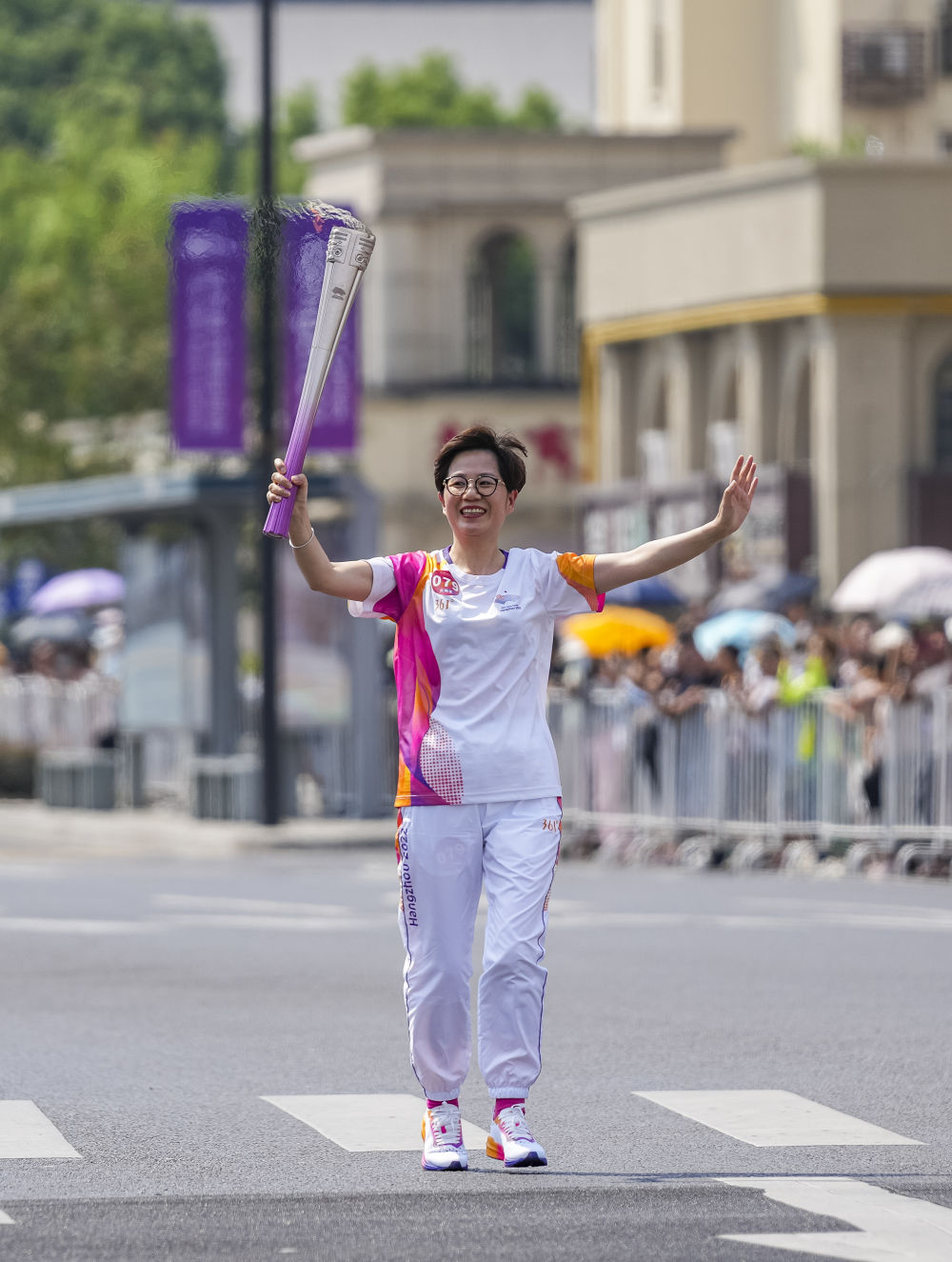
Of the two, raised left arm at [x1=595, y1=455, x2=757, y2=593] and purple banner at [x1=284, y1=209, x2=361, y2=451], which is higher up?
purple banner at [x1=284, y1=209, x2=361, y2=451]

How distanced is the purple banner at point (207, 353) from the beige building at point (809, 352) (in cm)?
1199

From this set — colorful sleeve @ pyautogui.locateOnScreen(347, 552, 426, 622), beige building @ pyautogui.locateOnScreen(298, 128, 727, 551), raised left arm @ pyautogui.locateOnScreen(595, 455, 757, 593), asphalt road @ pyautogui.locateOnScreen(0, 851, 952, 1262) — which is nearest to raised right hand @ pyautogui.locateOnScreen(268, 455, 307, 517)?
colorful sleeve @ pyautogui.locateOnScreen(347, 552, 426, 622)

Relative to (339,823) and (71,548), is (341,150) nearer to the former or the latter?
(71,548)

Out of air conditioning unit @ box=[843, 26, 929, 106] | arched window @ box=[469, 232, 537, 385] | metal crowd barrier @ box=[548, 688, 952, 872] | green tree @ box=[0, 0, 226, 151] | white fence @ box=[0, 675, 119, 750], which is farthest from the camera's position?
green tree @ box=[0, 0, 226, 151]

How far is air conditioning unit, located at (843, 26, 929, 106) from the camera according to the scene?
5316 cm

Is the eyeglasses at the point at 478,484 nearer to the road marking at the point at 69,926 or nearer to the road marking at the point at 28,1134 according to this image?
the road marking at the point at 28,1134

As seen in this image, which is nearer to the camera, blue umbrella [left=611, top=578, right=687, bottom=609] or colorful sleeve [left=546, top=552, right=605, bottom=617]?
colorful sleeve [left=546, top=552, right=605, bottom=617]

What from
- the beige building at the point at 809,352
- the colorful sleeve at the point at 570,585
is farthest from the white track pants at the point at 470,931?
the beige building at the point at 809,352

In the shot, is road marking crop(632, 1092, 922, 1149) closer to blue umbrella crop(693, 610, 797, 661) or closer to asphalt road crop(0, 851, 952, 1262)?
asphalt road crop(0, 851, 952, 1262)

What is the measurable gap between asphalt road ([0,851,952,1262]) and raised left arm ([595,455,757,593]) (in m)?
1.55

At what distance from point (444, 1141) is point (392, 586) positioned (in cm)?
147

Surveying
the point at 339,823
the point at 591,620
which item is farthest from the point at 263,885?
the point at 591,620

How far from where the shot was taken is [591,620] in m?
29.5

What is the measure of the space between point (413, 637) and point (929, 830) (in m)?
12.4
